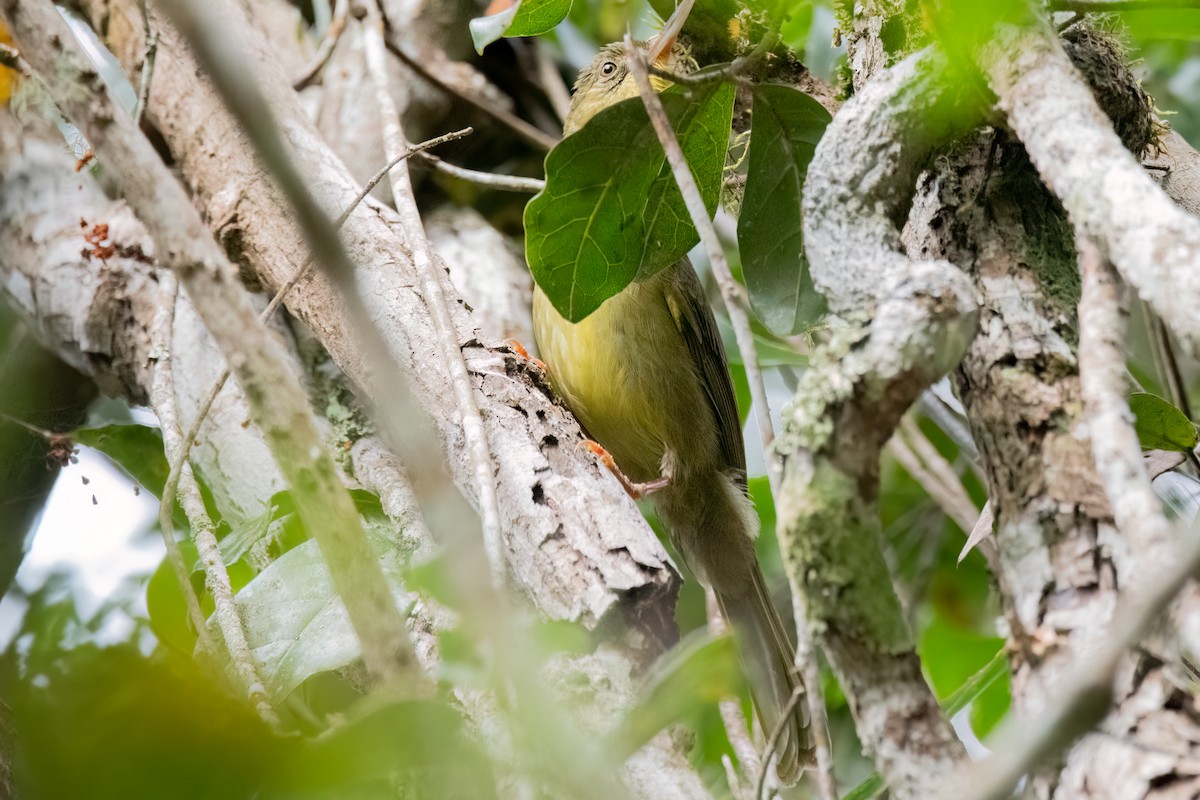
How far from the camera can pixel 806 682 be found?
4.41 feet

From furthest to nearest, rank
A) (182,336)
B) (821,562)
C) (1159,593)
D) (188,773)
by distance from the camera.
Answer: (182,336), (821,562), (188,773), (1159,593)

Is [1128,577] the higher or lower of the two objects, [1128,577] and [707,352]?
the lower

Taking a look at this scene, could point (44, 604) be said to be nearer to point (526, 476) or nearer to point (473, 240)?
point (526, 476)

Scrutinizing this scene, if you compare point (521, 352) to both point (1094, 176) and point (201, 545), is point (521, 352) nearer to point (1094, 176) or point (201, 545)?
point (201, 545)

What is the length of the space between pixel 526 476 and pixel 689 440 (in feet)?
5.66

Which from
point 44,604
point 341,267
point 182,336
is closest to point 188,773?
point 341,267

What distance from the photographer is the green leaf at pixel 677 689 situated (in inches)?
51.4

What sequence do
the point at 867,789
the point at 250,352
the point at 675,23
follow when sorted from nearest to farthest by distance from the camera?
the point at 250,352
the point at 867,789
the point at 675,23

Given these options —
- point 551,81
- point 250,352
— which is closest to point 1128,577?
point 250,352

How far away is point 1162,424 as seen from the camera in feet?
7.33

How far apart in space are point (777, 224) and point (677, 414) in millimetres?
1647

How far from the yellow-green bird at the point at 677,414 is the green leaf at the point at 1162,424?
64.9 inches

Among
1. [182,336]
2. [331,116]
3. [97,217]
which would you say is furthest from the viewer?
[331,116]

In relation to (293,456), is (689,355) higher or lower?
lower
